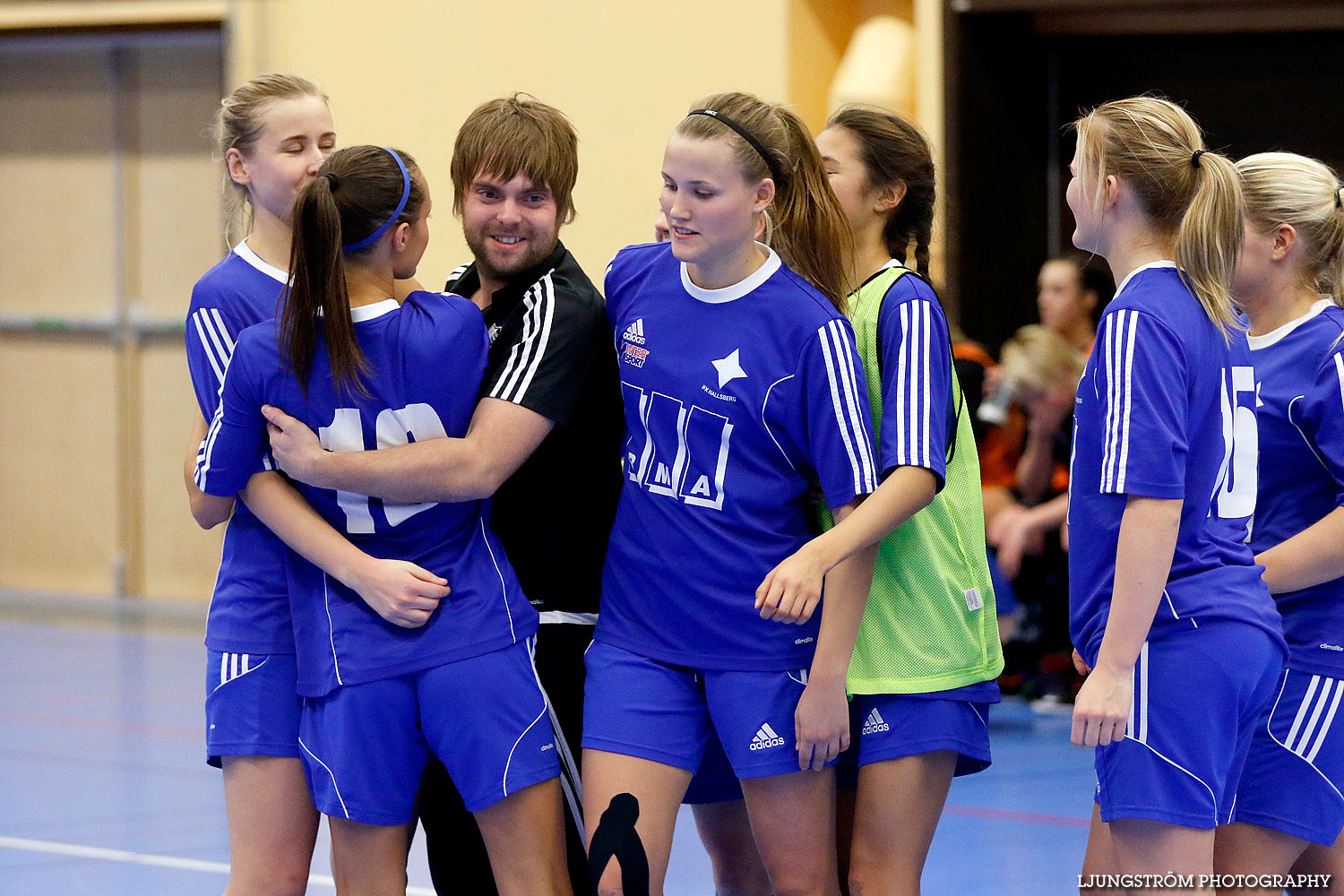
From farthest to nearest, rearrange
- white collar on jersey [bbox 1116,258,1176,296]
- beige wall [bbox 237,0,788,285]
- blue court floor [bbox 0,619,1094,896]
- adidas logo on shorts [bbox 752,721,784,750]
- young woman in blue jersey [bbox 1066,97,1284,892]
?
beige wall [bbox 237,0,788,285]
blue court floor [bbox 0,619,1094,896]
adidas logo on shorts [bbox 752,721,784,750]
white collar on jersey [bbox 1116,258,1176,296]
young woman in blue jersey [bbox 1066,97,1284,892]

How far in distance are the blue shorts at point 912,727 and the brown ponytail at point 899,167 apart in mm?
726

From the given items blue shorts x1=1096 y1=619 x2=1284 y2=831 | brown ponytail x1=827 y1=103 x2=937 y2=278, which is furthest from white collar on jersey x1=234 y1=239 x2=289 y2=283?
blue shorts x1=1096 y1=619 x2=1284 y2=831

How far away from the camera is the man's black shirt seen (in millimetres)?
2604

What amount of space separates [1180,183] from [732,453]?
0.78m

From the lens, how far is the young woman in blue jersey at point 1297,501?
2.51 metres

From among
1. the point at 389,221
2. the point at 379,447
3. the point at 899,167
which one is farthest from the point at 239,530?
the point at 899,167

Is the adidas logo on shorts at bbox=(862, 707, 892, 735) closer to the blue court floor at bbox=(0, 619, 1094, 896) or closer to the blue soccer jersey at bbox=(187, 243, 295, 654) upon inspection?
the blue soccer jersey at bbox=(187, 243, 295, 654)

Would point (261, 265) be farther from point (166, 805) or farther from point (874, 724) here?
point (166, 805)

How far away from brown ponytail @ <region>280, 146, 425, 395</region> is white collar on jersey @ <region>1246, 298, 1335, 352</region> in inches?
57.1

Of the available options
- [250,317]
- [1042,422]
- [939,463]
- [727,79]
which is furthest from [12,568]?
[939,463]

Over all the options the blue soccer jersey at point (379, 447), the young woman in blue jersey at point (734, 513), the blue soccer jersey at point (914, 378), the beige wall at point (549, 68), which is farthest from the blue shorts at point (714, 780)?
the beige wall at point (549, 68)

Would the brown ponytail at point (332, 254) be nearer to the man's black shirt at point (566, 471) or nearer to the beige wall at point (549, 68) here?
the man's black shirt at point (566, 471)

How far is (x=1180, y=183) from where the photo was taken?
2340 mm

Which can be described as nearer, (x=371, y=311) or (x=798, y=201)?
(x=371, y=311)
